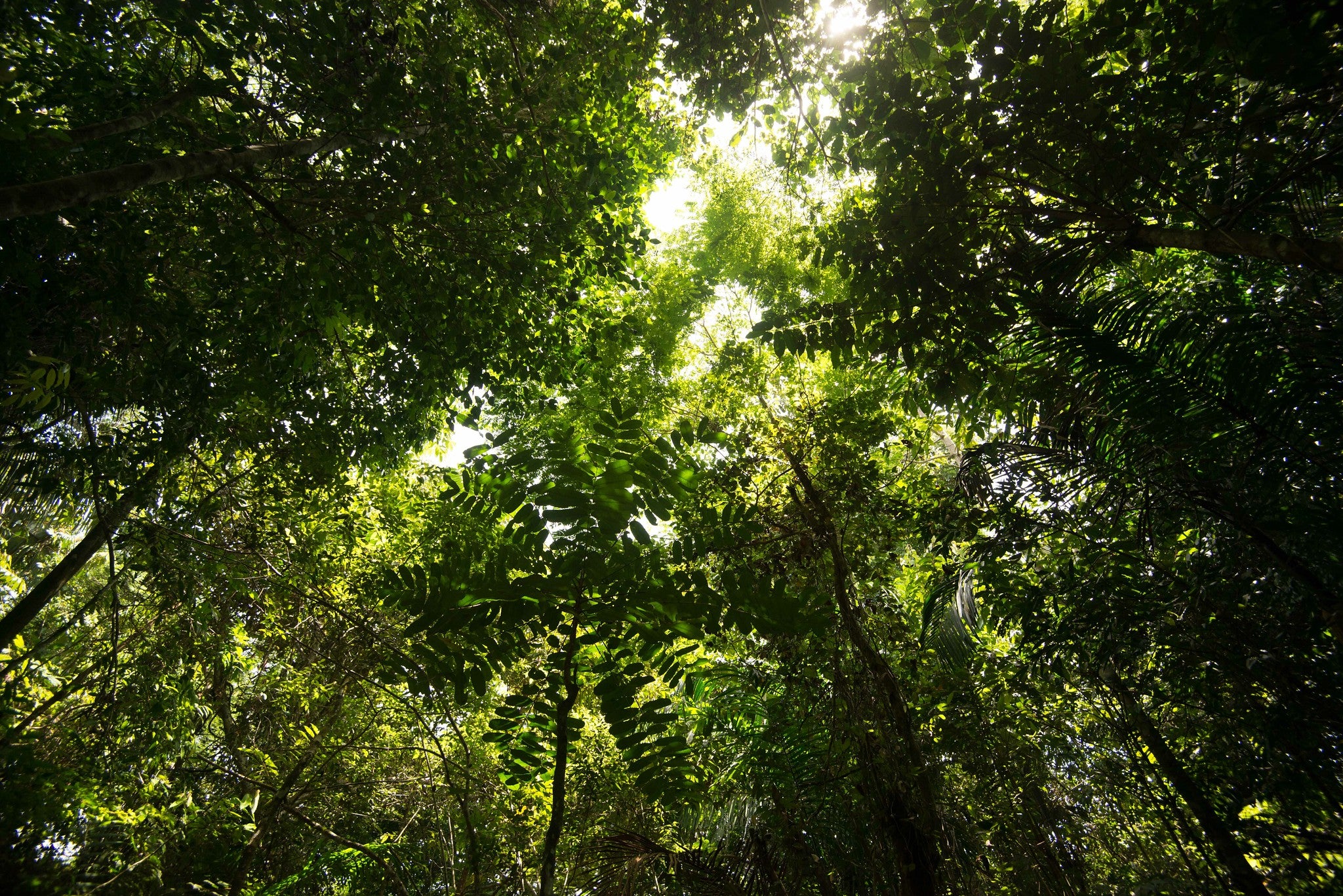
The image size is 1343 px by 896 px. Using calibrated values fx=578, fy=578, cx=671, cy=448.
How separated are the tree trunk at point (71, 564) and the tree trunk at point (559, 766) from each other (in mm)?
3181

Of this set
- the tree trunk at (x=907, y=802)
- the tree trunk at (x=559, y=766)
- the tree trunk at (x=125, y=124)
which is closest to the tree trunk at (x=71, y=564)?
the tree trunk at (x=125, y=124)

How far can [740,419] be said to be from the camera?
4441mm

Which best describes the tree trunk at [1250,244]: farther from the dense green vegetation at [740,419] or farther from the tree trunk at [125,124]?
the tree trunk at [125,124]

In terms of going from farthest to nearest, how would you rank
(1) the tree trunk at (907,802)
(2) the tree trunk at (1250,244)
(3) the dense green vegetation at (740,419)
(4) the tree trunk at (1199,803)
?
1. (4) the tree trunk at (1199,803)
2. (1) the tree trunk at (907,802)
3. (3) the dense green vegetation at (740,419)
4. (2) the tree trunk at (1250,244)

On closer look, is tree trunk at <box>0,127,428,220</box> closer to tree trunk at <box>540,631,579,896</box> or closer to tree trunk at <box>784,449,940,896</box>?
tree trunk at <box>540,631,579,896</box>

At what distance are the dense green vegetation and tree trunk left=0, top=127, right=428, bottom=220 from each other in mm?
28

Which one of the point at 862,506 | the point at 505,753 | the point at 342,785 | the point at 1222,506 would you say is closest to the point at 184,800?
the point at 342,785

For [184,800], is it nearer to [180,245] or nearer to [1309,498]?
[180,245]

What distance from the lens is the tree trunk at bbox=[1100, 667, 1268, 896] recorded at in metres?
2.93

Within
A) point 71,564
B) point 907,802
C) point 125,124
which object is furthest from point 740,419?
point 71,564

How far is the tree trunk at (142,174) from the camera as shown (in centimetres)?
194

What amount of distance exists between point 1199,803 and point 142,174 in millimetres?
5969

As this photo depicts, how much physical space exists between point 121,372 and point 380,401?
1.78 metres

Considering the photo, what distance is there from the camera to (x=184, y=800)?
467 cm
